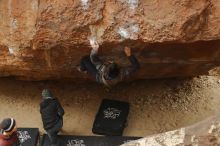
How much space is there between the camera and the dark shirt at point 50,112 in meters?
4.46

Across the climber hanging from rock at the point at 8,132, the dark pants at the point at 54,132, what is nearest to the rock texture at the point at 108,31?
the dark pants at the point at 54,132

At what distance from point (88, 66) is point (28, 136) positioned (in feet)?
3.49

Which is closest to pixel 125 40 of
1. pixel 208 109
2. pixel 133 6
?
pixel 133 6

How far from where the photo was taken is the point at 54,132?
4617mm

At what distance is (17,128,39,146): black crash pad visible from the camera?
4727mm

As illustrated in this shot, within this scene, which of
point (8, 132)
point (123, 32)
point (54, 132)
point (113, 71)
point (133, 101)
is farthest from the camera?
point (133, 101)

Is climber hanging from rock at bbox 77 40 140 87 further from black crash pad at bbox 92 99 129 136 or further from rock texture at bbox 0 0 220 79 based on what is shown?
black crash pad at bbox 92 99 129 136

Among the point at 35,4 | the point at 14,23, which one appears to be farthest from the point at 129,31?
the point at 14,23

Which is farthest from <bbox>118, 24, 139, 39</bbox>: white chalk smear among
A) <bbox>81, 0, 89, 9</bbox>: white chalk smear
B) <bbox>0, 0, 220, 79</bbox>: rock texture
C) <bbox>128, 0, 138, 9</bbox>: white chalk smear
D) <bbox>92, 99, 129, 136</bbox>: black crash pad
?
<bbox>92, 99, 129, 136</bbox>: black crash pad

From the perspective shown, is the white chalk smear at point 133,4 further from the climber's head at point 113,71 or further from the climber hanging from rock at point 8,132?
the climber hanging from rock at point 8,132

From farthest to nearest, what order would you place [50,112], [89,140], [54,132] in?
[89,140] → [54,132] → [50,112]

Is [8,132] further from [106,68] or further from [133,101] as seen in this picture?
[133,101]

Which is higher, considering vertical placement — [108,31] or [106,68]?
[108,31]

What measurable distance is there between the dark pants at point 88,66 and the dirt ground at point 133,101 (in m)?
0.83
